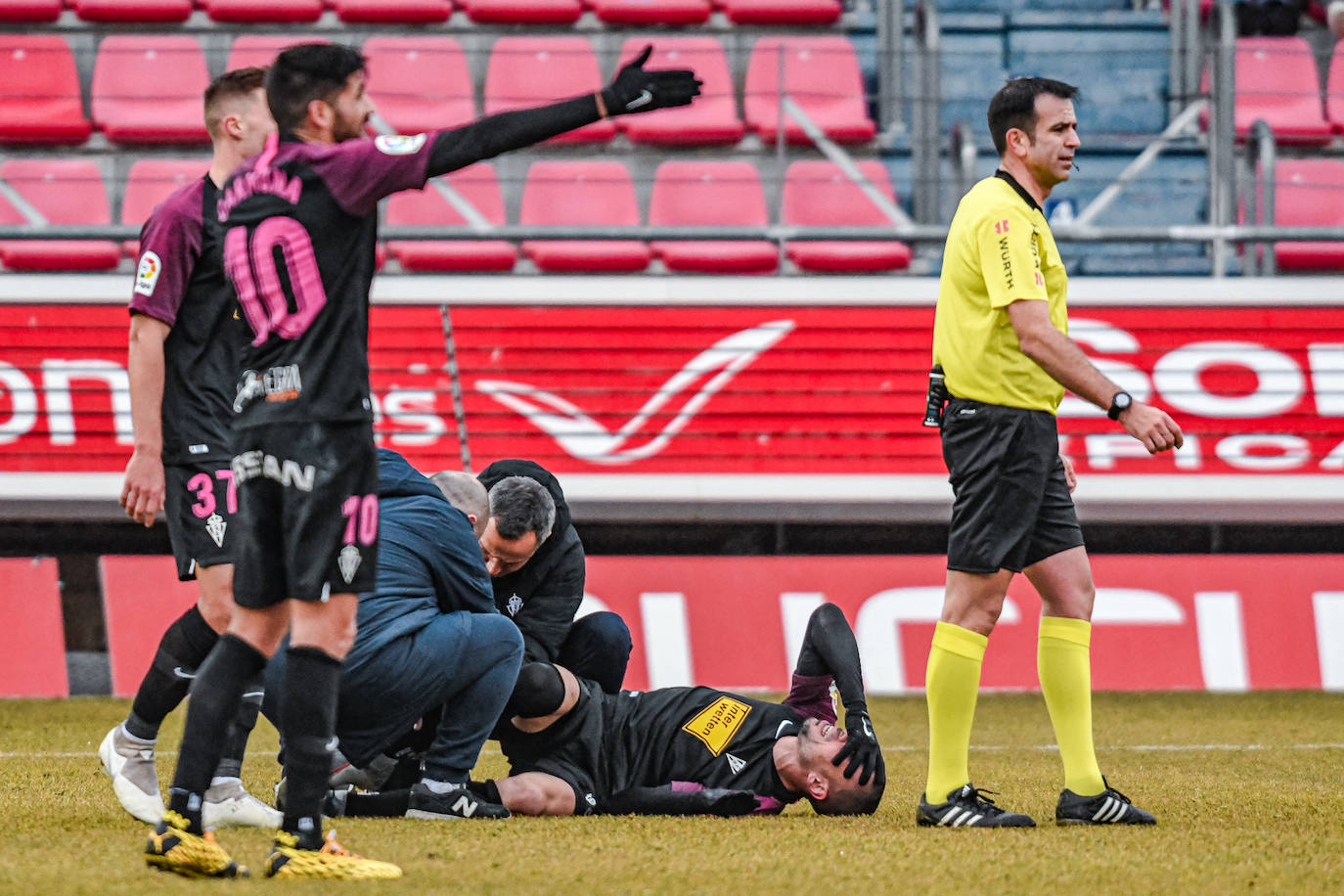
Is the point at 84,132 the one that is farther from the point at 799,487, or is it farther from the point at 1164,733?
the point at 1164,733

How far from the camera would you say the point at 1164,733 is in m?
6.52

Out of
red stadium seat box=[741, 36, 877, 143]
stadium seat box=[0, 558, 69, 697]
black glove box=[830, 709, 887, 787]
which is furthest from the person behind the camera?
red stadium seat box=[741, 36, 877, 143]

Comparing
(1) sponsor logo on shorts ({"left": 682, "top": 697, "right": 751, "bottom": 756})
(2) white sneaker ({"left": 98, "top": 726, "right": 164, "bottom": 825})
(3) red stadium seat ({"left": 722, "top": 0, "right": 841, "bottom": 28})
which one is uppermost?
(3) red stadium seat ({"left": 722, "top": 0, "right": 841, "bottom": 28})

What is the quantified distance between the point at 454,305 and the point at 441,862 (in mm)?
5833

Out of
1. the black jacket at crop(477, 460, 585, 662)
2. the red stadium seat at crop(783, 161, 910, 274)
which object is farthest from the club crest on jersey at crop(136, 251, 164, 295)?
the red stadium seat at crop(783, 161, 910, 274)

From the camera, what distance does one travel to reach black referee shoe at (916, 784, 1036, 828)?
3896mm

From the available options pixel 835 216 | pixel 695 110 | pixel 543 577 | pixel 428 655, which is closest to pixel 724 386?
pixel 835 216

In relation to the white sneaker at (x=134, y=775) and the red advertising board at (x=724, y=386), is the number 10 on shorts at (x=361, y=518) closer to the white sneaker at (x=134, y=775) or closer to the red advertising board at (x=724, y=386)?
the white sneaker at (x=134, y=775)

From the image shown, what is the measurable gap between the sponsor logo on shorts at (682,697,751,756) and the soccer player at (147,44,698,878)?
4.86 ft

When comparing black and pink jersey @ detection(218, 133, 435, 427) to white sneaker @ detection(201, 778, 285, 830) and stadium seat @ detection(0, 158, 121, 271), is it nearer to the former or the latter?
white sneaker @ detection(201, 778, 285, 830)

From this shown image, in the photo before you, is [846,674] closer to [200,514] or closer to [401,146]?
[200,514]

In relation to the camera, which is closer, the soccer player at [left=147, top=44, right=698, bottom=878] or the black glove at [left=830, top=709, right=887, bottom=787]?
the soccer player at [left=147, top=44, right=698, bottom=878]

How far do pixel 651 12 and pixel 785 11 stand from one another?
95 cm

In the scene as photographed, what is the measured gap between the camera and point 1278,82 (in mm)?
10609
